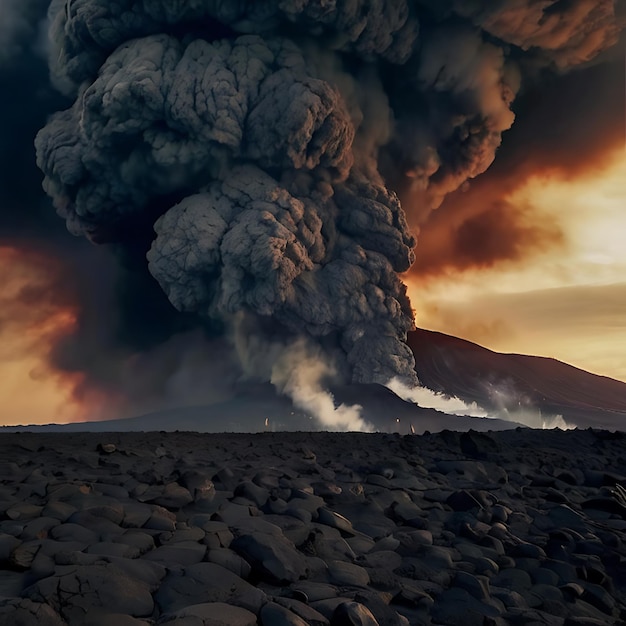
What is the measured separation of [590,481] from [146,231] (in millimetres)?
37747

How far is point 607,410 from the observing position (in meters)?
57.8

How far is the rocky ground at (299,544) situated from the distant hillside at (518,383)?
1849 inches

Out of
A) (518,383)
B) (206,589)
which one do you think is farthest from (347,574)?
(518,383)

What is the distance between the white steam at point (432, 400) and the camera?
38647 mm

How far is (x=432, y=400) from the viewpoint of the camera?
141 ft

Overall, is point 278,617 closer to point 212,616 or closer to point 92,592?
point 212,616

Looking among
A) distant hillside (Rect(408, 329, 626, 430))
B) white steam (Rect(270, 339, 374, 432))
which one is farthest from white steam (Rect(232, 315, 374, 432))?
distant hillside (Rect(408, 329, 626, 430))

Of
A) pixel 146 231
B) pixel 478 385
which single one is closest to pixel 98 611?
pixel 146 231

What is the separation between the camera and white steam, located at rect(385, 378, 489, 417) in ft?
127

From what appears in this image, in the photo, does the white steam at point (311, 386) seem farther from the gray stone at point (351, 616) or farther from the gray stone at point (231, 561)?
the gray stone at point (351, 616)

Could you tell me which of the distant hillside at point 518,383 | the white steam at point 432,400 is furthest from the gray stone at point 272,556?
the distant hillside at point 518,383

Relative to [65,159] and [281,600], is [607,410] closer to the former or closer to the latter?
[65,159]

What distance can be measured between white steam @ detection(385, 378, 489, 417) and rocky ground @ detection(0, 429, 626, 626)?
31176 mm

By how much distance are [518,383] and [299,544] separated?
60467 millimetres
